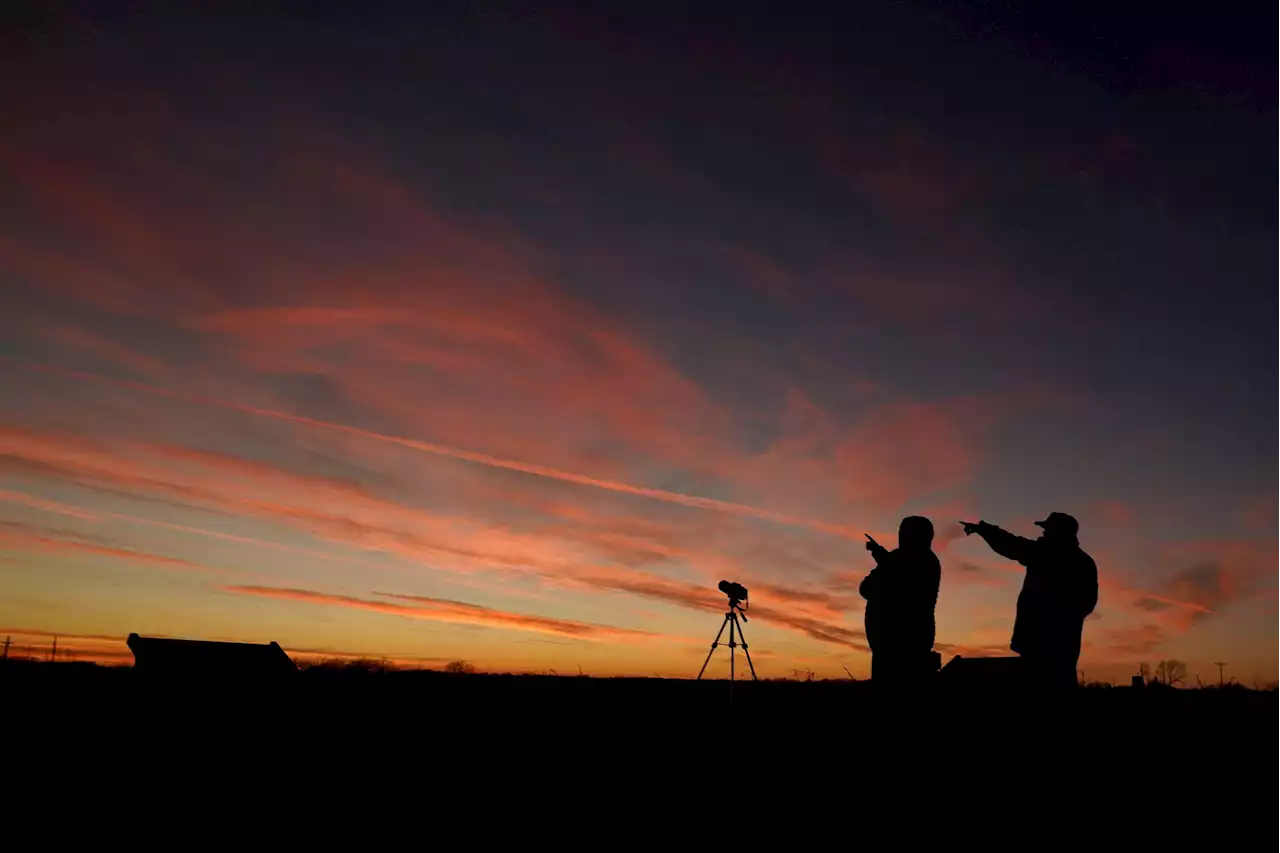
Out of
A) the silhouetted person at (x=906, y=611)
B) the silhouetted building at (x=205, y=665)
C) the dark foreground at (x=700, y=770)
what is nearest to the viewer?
the dark foreground at (x=700, y=770)

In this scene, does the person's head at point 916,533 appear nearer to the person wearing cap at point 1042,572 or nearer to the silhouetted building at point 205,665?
the person wearing cap at point 1042,572

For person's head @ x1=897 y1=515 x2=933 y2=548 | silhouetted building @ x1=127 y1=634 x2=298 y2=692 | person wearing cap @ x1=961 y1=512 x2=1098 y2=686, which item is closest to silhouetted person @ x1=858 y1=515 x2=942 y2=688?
person's head @ x1=897 y1=515 x2=933 y2=548

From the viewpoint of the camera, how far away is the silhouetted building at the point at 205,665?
13078 millimetres

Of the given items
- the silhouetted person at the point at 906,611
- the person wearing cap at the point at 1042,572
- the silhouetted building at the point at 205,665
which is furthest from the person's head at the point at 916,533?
the silhouetted building at the point at 205,665

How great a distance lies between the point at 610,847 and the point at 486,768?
3.29 m

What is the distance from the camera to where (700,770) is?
932 cm

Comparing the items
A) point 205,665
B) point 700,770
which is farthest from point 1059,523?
point 205,665

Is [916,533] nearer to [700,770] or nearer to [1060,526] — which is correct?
[1060,526]

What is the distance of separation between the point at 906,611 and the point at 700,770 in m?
2.98

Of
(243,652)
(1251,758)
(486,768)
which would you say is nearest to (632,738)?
(486,768)

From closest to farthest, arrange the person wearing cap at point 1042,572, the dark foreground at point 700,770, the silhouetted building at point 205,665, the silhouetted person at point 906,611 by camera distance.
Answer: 1. the person wearing cap at point 1042,572
2. the dark foreground at point 700,770
3. the silhouetted person at point 906,611
4. the silhouetted building at point 205,665

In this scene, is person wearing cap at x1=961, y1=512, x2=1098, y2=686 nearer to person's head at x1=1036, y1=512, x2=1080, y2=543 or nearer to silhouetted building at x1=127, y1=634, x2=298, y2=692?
person's head at x1=1036, y1=512, x2=1080, y2=543

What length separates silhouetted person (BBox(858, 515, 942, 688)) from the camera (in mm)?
8570

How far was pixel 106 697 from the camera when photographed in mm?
14086
